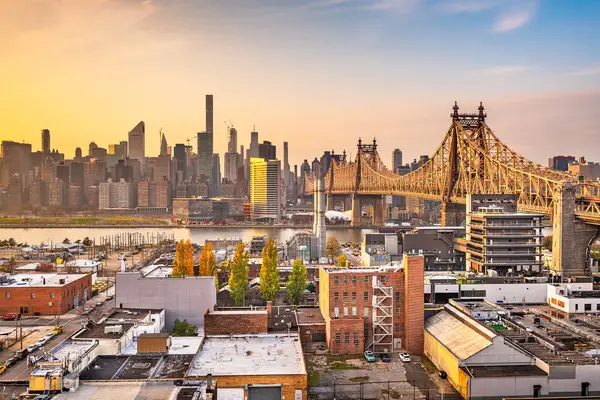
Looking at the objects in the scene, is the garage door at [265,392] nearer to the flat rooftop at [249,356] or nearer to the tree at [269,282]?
the flat rooftop at [249,356]

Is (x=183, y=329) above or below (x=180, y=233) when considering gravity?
above

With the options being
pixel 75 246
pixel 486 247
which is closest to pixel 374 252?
pixel 486 247

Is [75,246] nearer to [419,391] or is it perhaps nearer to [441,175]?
[441,175]

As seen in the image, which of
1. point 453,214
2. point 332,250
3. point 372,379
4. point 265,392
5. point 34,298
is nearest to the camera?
point 265,392

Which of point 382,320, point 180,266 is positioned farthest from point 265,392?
point 180,266

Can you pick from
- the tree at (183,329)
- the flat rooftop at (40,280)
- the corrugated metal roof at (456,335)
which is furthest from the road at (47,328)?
the corrugated metal roof at (456,335)

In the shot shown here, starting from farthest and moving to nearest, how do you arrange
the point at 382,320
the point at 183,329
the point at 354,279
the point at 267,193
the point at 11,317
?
the point at 267,193 < the point at 11,317 < the point at 183,329 < the point at 354,279 < the point at 382,320

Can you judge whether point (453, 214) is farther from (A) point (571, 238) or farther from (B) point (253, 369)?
(B) point (253, 369)

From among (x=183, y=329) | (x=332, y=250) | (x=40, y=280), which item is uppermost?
(x=40, y=280)
